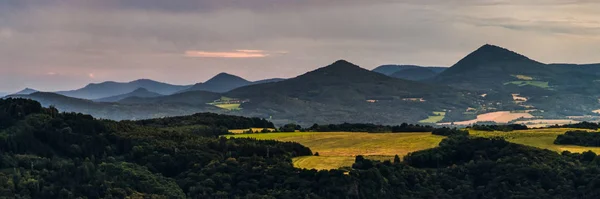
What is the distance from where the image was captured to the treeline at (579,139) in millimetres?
114312

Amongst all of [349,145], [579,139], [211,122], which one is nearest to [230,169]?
[349,145]

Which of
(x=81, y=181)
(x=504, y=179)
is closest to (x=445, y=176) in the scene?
(x=504, y=179)

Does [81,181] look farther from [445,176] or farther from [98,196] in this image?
[445,176]

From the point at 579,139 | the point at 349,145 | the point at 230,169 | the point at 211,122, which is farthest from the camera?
the point at 211,122

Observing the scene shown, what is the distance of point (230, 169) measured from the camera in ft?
317

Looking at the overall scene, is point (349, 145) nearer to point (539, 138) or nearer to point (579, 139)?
point (539, 138)

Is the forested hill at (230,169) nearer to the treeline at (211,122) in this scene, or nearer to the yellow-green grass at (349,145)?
the yellow-green grass at (349,145)

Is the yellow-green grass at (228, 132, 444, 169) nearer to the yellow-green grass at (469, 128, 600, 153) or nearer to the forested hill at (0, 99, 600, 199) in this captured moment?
the forested hill at (0, 99, 600, 199)

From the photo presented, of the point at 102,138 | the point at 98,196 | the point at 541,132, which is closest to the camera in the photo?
the point at 98,196

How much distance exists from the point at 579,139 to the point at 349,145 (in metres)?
38.8

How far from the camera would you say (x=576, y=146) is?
11312cm

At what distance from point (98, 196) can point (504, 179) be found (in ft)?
176

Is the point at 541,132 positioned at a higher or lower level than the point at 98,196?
higher

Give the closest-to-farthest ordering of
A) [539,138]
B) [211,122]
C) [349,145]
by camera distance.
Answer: [349,145] < [539,138] < [211,122]
